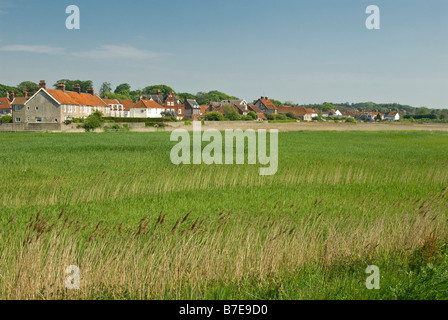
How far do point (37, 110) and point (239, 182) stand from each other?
3114 inches

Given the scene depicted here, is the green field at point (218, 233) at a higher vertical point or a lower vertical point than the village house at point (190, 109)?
lower

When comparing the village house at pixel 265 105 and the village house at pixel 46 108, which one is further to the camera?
the village house at pixel 265 105

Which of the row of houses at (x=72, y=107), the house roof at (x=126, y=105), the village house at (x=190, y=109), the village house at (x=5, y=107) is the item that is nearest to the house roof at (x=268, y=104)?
the row of houses at (x=72, y=107)

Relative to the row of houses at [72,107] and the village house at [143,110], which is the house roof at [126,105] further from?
the village house at [143,110]

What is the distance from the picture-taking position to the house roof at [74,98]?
85731 millimetres

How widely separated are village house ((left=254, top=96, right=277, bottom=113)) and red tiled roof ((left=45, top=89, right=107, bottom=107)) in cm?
8168

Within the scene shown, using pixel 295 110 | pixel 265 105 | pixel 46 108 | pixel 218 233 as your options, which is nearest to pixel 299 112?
pixel 295 110

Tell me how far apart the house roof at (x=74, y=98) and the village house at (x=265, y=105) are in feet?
267

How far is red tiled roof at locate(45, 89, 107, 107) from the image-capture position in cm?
8606

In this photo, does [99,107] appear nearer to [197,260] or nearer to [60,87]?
[60,87]
